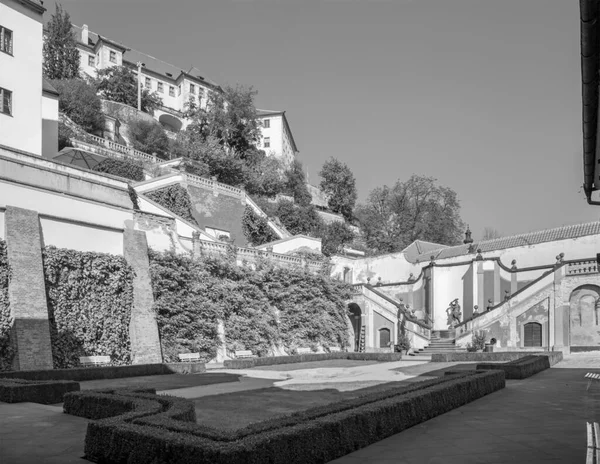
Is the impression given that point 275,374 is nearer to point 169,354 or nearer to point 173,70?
point 169,354

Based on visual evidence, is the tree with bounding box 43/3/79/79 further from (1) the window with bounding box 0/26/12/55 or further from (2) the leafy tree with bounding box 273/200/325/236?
(1) the window with bounding box 0/26/12/55

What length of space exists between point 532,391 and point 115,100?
192 ft

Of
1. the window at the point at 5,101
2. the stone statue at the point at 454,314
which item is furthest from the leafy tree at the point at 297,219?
the window at the point at 5,101

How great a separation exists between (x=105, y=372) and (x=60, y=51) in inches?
2027

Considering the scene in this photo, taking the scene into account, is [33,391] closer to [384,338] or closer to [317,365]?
[317,365]

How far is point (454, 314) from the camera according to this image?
34.1 m

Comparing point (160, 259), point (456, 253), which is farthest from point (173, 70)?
point (160, 259)

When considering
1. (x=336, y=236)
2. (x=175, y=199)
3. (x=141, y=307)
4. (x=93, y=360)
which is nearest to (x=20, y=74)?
(x=141, y=307)

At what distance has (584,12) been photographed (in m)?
5.28

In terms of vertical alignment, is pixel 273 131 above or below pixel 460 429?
above

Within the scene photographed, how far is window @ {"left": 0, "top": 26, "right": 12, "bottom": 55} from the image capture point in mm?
25734

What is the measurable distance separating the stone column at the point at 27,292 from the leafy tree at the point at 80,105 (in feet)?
105

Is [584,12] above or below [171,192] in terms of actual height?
below

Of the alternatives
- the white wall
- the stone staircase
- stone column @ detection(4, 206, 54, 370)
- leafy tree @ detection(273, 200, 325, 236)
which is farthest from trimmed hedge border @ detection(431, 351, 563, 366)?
leafy tree @ detection(273, 200, 325, 236)
